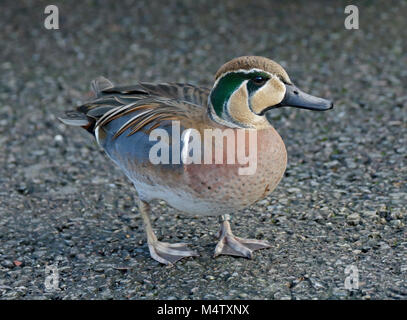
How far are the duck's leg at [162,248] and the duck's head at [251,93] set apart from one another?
0.80 metres

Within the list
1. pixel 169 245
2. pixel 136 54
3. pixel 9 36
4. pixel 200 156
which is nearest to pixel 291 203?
pixel 169 245

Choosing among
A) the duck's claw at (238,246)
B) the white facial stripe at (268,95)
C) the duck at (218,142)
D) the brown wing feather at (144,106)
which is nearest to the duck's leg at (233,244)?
the duck's claw at (238,246)

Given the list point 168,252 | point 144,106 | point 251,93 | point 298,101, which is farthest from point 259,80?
point 168,252

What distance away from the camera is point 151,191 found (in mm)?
3842

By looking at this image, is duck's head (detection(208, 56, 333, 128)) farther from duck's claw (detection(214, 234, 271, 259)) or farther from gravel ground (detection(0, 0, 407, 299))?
gravel ground (detection(0, 0, 407, 299))

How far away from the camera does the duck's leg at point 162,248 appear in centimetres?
402

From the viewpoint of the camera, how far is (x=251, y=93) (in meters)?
3.62

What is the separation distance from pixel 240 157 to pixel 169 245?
881mm

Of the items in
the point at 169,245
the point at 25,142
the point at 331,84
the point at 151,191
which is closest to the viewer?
the point at 151,191

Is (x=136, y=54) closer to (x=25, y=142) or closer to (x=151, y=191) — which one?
(x=25, y=142)

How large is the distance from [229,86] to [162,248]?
1149mm

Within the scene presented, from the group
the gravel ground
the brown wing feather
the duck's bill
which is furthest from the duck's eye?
the gravel ground

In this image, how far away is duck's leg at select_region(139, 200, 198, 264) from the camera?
13.2 feet

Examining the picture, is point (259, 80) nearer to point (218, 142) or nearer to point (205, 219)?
point (218, 142)
